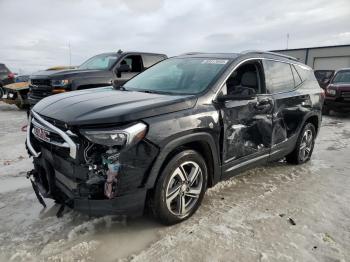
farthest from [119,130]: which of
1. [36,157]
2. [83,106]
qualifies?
[36,157]

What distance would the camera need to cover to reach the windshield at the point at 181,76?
357 cm

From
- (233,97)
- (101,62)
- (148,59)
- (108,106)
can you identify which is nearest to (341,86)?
(148,59)

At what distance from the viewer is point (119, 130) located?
2588mm

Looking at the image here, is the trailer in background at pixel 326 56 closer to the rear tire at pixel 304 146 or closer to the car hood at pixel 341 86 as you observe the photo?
the car hood at pixel 341 86

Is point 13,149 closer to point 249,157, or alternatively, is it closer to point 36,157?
point 36,157

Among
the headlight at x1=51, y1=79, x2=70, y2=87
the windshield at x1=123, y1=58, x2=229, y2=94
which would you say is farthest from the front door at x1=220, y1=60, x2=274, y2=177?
the headlight at x1=51, y1=79, x2=70, y2=87

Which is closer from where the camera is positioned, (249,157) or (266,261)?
(266,261)

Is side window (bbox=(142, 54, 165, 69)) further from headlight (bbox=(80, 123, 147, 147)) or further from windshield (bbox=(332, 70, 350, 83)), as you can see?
windshield (bbox=(332, 70, 350, 83))

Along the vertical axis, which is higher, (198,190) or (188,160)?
(188,160)

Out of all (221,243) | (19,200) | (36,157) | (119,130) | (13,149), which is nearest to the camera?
(119,130)

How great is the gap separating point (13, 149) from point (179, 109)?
13.7ft

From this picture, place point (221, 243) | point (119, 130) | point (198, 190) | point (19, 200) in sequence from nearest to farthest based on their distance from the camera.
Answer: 1. point (119, 130)
2. point (221, 243)
3. point (198, 190)
4. point (19, 200)

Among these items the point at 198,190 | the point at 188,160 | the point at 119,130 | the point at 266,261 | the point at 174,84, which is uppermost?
the point at 174,84

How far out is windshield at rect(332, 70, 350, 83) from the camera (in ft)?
38.2
